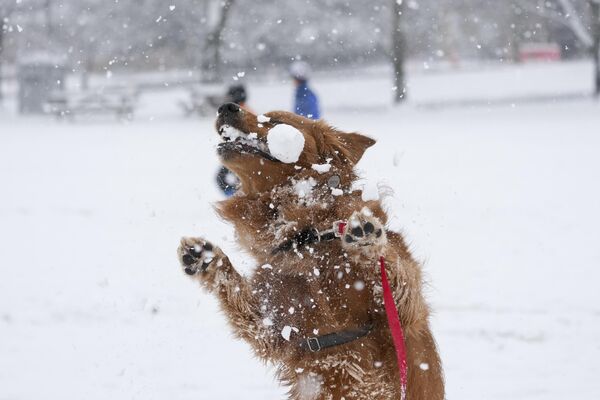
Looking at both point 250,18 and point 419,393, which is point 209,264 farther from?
point 250,18

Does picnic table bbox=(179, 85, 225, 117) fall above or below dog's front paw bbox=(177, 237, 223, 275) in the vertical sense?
above

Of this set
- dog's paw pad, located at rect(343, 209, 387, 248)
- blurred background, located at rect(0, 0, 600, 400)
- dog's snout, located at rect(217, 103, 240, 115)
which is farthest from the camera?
blurred background, located at rect(0, 0, 600, 400)

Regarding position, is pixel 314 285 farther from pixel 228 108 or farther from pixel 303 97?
pixel 303 97

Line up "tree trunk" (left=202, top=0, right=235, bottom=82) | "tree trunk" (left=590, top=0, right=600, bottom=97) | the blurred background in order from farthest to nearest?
"tree trunk" (left=202, top=0, right=235, bottom=82), "tree trunk" (left=590, top=0, right=600, bottom=97), the blurred background

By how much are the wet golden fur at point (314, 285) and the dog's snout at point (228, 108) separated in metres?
0.02

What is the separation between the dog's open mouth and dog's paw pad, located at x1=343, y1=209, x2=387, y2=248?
558mm

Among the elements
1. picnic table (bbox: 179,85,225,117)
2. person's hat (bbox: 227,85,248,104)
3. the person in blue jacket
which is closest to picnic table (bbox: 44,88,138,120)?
picnic table (bbox: 179,85,225,117)

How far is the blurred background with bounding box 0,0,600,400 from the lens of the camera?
534 cm

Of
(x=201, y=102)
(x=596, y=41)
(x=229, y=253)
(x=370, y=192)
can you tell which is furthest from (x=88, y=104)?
(x=370, y=192)

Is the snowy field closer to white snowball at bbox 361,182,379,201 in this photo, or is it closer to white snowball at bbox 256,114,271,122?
white snowball at bbox 256,114,271,122

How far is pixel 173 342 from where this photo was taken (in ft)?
19.5

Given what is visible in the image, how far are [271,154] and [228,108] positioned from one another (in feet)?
0.95

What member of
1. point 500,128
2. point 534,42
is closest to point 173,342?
point 500,128

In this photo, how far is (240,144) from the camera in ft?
10.8
